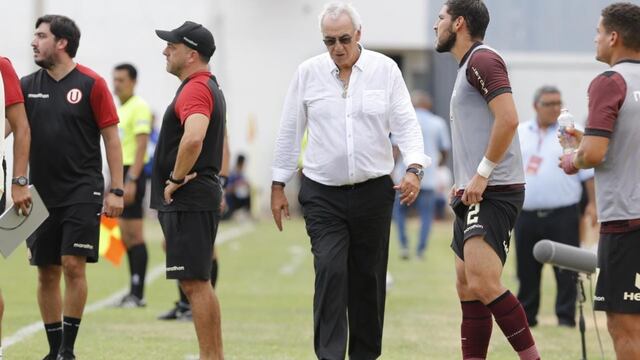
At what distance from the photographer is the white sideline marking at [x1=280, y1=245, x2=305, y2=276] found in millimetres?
19359

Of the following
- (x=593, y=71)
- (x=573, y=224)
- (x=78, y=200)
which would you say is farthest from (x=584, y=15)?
(x=78, y=200)

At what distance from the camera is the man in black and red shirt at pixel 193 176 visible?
8422 millimetres

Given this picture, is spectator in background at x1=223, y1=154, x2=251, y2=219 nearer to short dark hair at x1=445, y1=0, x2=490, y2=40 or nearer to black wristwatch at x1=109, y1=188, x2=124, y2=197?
black wristwatch at x1=109, y1=188, x2=124, y2=197

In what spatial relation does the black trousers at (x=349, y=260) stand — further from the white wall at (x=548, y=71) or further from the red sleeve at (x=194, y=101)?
the white wall at (x=548, y=71)

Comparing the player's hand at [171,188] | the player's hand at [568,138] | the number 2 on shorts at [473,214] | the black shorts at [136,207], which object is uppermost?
the player's hand at [568,138]

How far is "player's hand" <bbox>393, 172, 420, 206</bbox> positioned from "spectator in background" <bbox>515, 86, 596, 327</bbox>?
15.0 feet

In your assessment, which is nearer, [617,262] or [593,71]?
[617,262]

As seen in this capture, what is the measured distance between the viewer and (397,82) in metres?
8.53

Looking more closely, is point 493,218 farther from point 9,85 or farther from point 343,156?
point 9,85

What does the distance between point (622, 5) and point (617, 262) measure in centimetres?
132

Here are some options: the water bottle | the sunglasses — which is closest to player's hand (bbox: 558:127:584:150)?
the water bottle

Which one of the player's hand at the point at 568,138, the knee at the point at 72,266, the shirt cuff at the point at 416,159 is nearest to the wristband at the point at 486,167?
the player's hand at the point at 568,138

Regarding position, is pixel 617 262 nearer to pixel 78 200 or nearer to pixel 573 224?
pixel 78 200

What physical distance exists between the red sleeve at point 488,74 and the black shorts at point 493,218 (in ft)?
1.93
